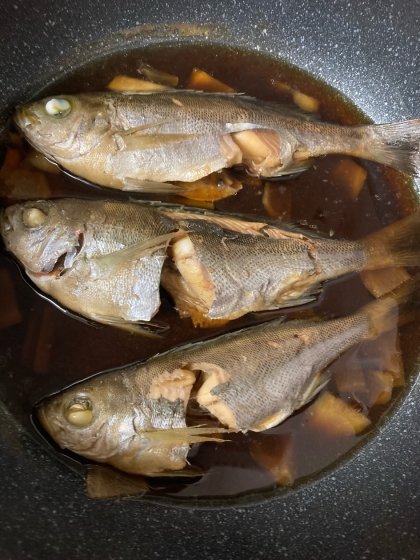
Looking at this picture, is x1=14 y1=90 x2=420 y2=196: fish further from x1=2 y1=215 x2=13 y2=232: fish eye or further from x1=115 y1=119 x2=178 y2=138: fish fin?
x1=2 y1=215 x2=13 y2=232: fish eye

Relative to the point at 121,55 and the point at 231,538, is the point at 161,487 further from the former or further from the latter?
the point at 121,55

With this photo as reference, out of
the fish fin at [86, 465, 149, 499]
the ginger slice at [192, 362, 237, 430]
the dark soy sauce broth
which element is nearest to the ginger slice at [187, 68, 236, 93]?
the dark soy sauce broth

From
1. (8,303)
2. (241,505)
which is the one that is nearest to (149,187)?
(8,303)

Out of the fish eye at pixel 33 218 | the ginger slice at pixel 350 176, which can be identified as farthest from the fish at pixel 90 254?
the ginger slice at pixel 350 176

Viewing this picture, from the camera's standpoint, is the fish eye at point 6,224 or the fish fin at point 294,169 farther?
the fish fin at point 294,169

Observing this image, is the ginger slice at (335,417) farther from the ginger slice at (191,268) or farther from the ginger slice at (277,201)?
the ginger slice at (277,201)

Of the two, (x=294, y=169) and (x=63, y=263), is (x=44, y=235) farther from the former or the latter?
(x=294, y=169)

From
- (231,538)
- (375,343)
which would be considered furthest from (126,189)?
(231,538)
